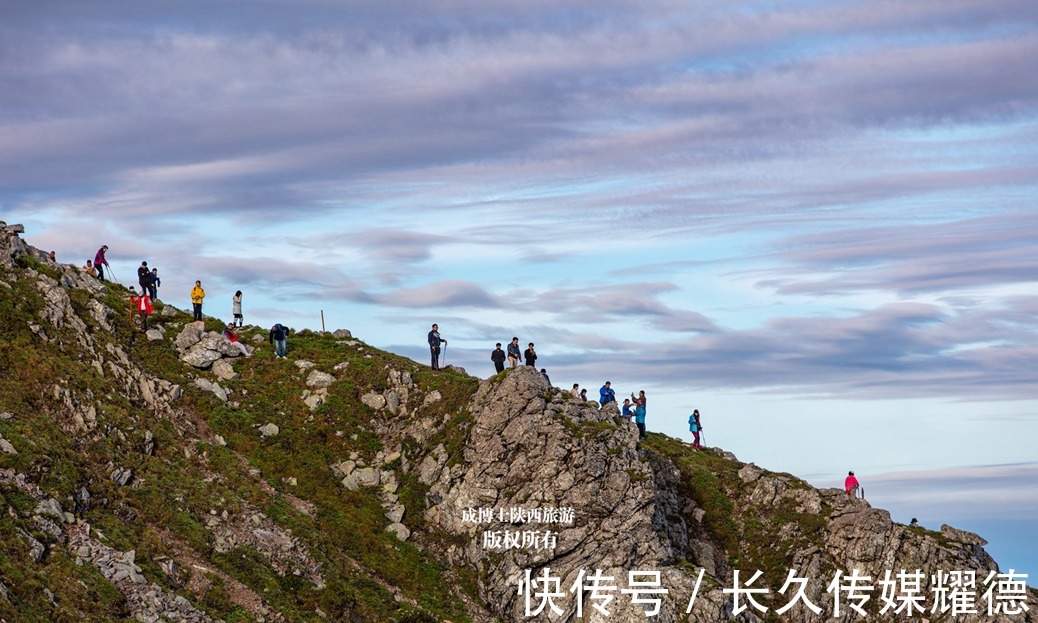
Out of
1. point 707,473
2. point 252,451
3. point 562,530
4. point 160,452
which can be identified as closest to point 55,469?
point 160,452

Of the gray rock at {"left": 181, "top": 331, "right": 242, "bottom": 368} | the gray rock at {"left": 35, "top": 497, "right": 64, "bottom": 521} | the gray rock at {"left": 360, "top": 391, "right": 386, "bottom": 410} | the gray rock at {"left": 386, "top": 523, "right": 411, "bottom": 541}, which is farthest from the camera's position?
the gray rock at {"left": 181, "top": 331, "right": 242, "bottom": 368}

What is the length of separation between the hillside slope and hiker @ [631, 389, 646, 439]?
1884 mm

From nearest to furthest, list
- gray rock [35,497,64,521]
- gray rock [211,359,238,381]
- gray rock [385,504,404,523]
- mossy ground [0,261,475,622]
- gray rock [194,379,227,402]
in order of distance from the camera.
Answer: gray rock [35,497,64,521], mossy ground [0,261,475,622], gray rock [385,504,404,523], gray rock [194,379,227,402], gray rock [211,359,238,381]

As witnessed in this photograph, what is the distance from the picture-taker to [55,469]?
48.7m

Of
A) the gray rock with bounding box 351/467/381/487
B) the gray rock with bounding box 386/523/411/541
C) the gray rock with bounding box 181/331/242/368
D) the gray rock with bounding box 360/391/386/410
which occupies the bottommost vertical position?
the gray rock with bounding box 386/523/411/541

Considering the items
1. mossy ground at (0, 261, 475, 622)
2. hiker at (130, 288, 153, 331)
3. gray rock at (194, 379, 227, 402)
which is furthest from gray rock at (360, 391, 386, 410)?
hiker at (130, 288, 153, 331)

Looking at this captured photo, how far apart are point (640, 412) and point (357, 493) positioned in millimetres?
19357

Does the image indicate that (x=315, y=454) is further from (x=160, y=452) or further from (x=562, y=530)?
(x=562, y=530)

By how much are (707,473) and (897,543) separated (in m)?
11.8

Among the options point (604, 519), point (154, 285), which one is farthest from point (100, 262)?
point (604, 519)

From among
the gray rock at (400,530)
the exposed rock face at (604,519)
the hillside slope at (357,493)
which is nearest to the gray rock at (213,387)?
the hillside slope at (357,493)

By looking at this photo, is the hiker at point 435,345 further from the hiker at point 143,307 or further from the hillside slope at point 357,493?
the hiker at point 143,307

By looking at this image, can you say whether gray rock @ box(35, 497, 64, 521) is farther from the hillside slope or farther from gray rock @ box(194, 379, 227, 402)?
gray rock @ box(194, 379, 227, 402)

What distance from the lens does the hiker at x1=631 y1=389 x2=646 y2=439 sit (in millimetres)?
68125
